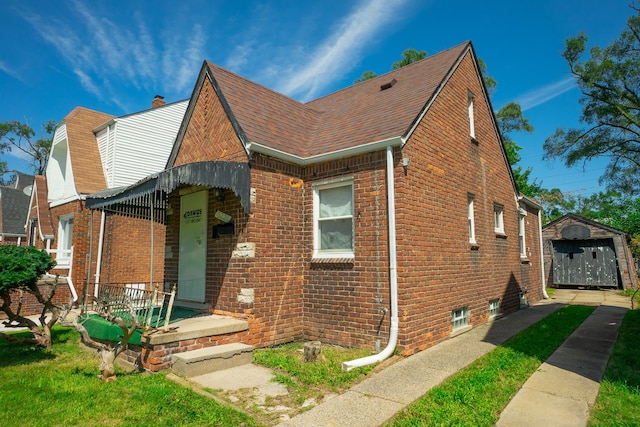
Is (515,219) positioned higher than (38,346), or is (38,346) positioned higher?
(515,219)

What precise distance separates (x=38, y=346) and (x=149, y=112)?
12.2m

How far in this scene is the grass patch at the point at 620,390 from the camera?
13.3 ft

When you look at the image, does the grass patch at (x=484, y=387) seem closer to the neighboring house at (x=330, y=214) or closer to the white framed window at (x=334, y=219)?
the neighboring house at (x=330, y=214)

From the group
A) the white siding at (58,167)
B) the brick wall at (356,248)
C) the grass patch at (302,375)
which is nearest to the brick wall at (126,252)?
the white siding at (58,167)

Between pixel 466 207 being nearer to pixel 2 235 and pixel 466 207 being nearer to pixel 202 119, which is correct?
pixel 202 119

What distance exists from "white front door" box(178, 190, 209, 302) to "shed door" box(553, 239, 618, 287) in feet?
68.9

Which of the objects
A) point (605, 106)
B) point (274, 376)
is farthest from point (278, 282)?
point (605, 106)

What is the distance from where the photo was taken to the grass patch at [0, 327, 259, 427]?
411cm

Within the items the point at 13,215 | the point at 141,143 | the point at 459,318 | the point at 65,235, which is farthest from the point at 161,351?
the point at 13,215

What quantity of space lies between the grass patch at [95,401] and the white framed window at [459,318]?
221 inches

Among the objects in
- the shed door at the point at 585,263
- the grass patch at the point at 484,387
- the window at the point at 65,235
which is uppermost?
the window at the point at 65,235

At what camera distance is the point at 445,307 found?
7.81 m

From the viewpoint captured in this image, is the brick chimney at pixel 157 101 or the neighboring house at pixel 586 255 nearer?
the neighboring house at pixel 586 255

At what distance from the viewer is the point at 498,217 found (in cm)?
1161
